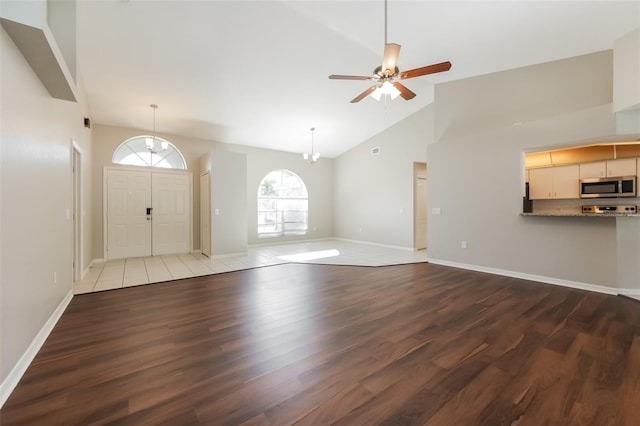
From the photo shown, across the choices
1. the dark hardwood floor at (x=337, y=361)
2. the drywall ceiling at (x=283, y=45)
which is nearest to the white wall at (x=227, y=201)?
the drywall ceiling at (x=283, y=45)

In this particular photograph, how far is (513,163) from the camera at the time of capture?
4336 millimetres

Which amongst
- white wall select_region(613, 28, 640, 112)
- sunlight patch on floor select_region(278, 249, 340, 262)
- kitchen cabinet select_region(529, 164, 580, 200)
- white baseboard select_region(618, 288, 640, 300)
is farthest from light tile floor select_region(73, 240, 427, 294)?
white wall select_region(613, 28, 640, 112)

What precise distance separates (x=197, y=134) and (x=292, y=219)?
381cm

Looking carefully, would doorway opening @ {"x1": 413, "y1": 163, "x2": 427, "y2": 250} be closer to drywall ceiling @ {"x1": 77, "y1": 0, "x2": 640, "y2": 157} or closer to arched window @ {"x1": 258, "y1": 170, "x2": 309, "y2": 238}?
drywall ceiling @ {"x1": 77, "y1": 0, "x2": 640, "y2": 157}

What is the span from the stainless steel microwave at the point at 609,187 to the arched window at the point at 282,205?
678 cm

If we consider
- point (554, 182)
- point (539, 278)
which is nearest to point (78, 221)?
point (539, 278)

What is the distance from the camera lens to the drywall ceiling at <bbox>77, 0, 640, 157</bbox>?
320cm

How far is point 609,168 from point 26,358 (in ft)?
26.0

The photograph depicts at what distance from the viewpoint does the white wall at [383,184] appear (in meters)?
Answer: 6.78

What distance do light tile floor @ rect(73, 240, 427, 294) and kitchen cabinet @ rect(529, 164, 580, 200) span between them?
8.67 ft

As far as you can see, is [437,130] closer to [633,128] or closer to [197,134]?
[633,128]

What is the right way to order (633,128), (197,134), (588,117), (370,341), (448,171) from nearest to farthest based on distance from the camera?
(370,341) < (633,128) < (588,117) < (448,171) < (197,134)

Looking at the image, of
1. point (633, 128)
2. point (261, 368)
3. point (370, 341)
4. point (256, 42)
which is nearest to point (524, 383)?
point (370, 341)

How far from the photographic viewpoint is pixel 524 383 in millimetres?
1709
